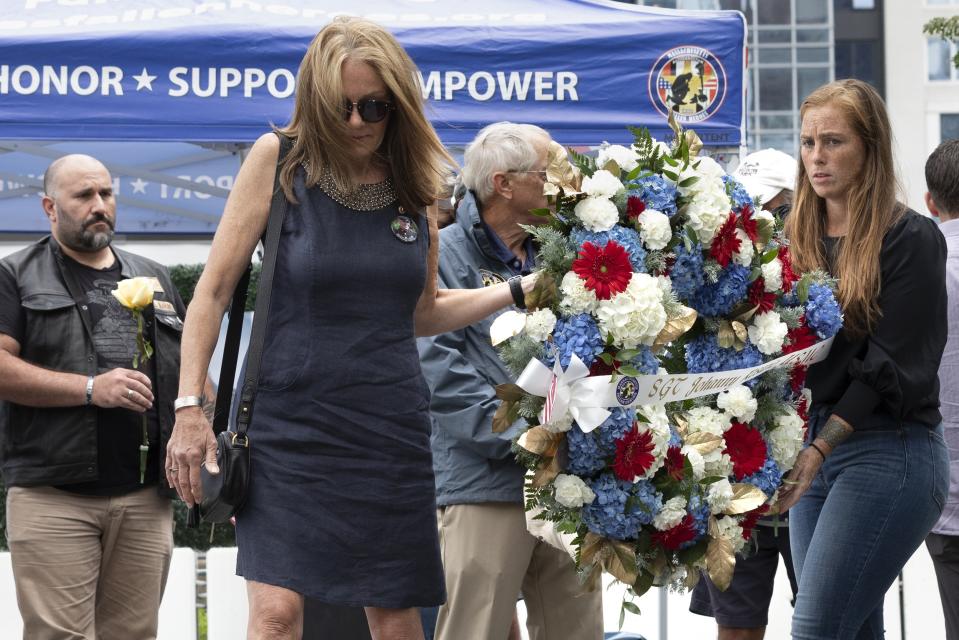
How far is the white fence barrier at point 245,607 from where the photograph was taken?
5.95 metres

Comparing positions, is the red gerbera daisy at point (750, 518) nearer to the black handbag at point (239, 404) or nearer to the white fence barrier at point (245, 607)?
the black handbag at point (239, 404)

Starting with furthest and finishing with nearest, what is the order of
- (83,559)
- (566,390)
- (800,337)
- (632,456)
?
(83,559), (800,337), (632,456), (566,390)

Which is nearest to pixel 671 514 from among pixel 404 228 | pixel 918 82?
pixel 404 228

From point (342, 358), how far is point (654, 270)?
2.72ft

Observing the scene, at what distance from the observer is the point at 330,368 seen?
3.25 meters

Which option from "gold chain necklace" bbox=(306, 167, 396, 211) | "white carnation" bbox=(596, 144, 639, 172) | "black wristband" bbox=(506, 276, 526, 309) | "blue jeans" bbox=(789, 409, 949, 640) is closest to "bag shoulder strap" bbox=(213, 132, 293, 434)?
"gold chain necklace" bbox=(306, 167, 396, 211)

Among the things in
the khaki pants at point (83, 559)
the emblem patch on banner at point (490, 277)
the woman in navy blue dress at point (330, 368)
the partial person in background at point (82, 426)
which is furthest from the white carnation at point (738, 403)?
the khaki pants at point (83, 559)

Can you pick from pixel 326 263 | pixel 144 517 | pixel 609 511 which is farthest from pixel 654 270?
pixel 144 517

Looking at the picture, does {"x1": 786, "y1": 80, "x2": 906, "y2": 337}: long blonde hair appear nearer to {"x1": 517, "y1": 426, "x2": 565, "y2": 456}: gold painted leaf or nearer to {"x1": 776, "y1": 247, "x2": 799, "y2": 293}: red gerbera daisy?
{"x1": 776, "y1": 247, "x2": 799, "y2": 293}: red gerbera daisy

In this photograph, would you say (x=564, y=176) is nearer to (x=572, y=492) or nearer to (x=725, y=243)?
(x=725, y=243)

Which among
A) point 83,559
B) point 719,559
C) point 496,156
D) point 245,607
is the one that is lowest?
point 245,607

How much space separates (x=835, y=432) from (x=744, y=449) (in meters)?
0.25

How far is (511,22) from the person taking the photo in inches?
228

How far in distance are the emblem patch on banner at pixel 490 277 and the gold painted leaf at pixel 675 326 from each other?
103 centimetres
